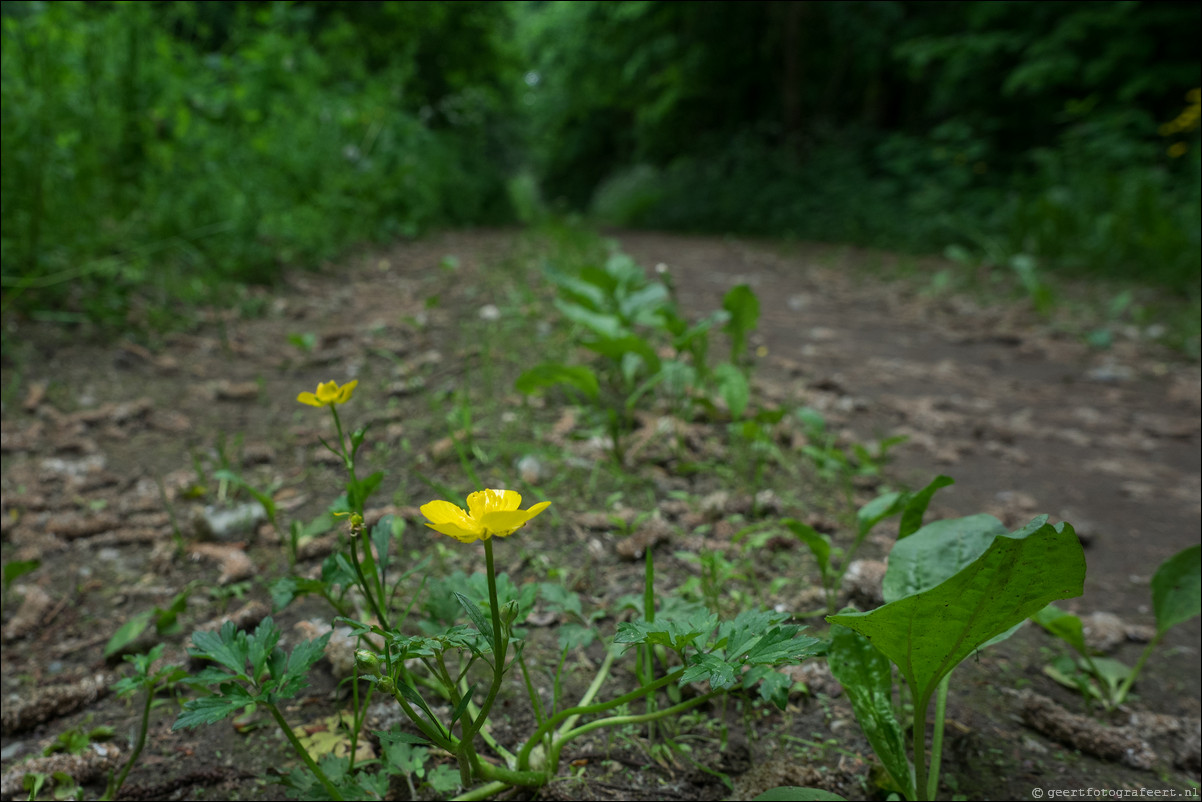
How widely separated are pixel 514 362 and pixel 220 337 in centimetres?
119

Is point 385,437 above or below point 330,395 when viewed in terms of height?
below

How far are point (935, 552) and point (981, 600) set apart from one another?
238 millimetres

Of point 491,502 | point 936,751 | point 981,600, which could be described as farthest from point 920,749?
point 491,502

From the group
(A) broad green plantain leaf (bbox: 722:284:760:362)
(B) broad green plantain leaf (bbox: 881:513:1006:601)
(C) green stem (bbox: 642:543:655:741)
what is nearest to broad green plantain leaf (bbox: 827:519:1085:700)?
(B) broad green plantain leaf (bbox: 881:513:1006:601)

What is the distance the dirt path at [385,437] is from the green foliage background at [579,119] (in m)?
0.45

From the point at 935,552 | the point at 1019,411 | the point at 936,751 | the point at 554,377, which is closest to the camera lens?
the point at 936,751

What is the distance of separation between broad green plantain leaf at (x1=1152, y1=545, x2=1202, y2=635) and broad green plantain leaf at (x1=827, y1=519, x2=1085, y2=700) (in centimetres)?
62

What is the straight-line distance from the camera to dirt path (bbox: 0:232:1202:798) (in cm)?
119

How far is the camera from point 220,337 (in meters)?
2.70

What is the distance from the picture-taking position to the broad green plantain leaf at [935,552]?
98 centimetres

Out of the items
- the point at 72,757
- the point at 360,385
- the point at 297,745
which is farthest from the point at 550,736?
the point at 360,385

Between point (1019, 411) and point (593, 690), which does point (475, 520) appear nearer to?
point (593, 690)

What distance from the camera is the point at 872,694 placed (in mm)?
946

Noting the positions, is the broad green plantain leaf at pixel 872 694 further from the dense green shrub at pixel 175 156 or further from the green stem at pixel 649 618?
the dense green shrub at pixel 175 156
